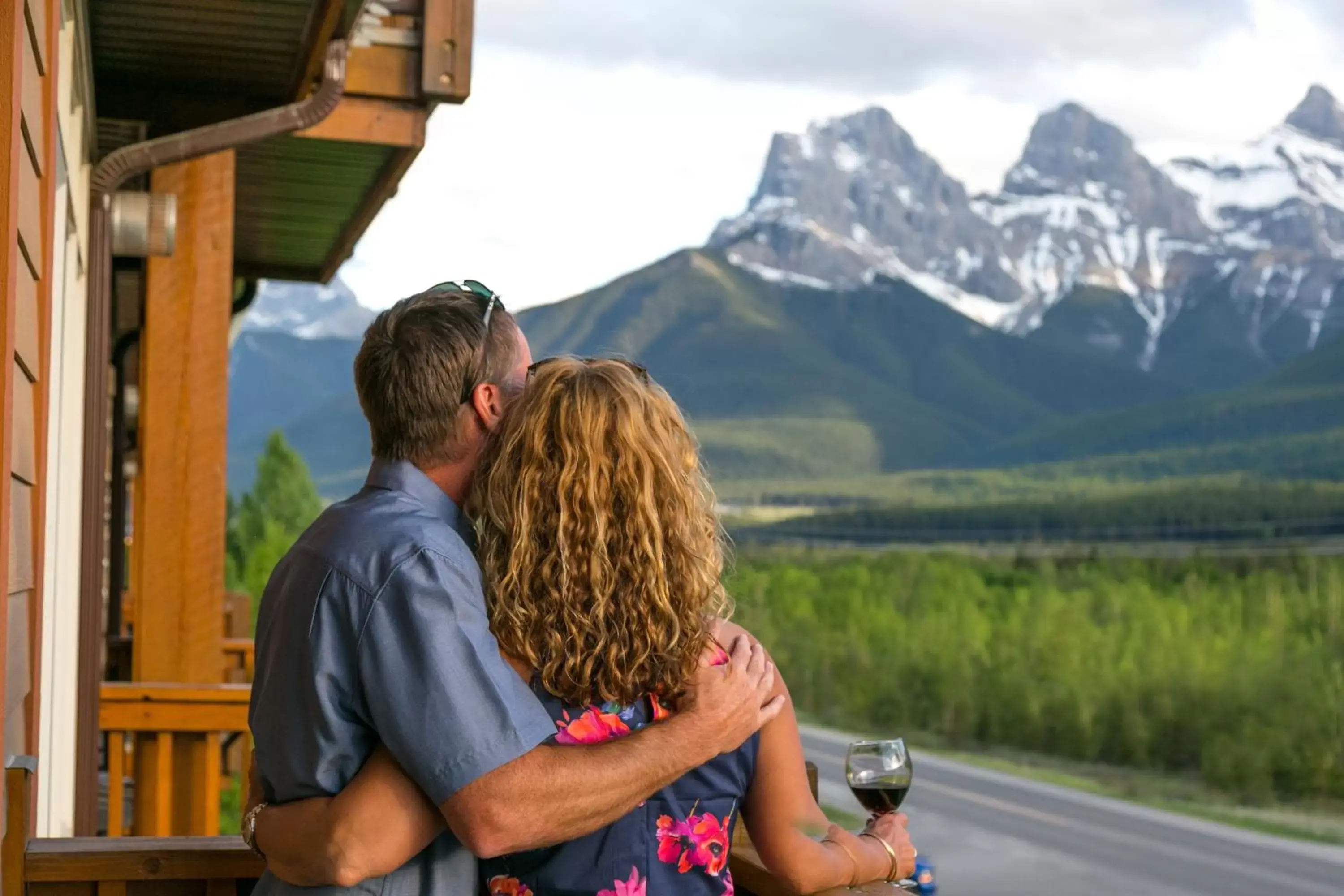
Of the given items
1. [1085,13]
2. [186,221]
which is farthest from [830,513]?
[1085,13]

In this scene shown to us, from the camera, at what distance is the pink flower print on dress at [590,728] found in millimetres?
1577

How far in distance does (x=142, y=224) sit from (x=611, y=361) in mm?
2955

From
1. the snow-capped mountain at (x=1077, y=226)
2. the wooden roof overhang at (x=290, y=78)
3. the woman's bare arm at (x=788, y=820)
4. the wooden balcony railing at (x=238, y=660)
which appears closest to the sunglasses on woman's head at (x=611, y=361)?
the woman's bare arm at (x=788, y=820)

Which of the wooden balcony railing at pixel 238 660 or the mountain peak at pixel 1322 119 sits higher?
the mountain peak at pixel 1322 119

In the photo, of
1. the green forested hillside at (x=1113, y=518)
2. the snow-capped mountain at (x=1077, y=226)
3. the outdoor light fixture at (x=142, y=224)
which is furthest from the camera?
the snow-capped mountain at (x=1077, y=226)

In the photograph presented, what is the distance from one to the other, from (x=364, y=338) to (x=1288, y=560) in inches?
989

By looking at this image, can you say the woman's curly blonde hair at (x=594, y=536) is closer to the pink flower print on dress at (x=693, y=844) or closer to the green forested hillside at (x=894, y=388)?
the pink flower print on dress at (x=693, y=844)

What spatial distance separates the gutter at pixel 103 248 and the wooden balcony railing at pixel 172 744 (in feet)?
0.45

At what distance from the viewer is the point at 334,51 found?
4.23m

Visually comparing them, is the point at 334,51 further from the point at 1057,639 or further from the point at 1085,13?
the point at 1085,13

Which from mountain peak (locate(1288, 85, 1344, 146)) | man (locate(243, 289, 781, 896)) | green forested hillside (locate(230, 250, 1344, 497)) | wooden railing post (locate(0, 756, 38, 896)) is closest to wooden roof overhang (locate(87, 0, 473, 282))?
wooden railing post (locate(0, 756, 38, 896))

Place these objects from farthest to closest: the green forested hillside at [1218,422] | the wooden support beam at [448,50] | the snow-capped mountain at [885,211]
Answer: the snow-capped mountain at [885,211], the green forested hillside at [1218,422], the wooden support beam at [448,50]

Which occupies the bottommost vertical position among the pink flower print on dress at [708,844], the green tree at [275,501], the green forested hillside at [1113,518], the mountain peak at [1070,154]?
the green forested hillside at [1113,518]

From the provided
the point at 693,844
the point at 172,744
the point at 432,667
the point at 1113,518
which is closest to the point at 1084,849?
the point at 172,744
